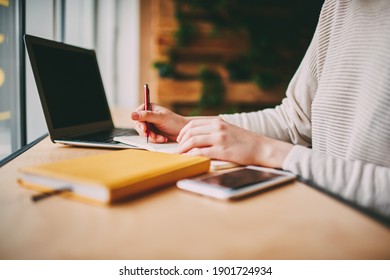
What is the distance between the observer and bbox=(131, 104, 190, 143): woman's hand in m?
0.78

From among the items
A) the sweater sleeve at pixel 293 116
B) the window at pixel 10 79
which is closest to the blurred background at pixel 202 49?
the window at pixel 10 79

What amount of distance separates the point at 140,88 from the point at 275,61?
4.58 feet

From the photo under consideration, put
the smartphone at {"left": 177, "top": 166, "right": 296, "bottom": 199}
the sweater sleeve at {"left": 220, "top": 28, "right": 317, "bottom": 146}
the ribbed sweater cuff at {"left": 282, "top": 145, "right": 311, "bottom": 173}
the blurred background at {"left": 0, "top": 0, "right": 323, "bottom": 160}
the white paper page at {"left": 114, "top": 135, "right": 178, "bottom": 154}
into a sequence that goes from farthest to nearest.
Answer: the blurred background at {"left": 0, "top": 0, "right": 323, "bottom": 160}, the sweater sleeve at {"left": 220, "top": 28, "right": 317, "bottom": 146}, the white paper page at {"left": 114, "top": 135, "right": 178, "bottom": 154}, the ribbed sweater cuff at {"left": 282, "top": 145, "right": 311, "bottom": 173}, the smartphone at {"left": 177, "top": 166, "right": 296, "bottom": 199}

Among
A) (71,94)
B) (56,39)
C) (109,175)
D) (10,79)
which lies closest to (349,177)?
(109,175)

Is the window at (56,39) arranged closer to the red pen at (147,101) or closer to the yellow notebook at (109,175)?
the red pen at (147,101)

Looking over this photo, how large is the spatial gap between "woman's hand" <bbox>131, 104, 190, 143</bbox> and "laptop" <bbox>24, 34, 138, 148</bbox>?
8cm

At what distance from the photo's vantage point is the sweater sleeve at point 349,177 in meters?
0.49

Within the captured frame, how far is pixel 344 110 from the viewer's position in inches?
30.1

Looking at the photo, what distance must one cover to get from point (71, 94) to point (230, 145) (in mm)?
531

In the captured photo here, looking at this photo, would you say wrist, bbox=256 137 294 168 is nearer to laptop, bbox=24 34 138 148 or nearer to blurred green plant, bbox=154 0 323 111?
laptop, bbox=24 34 138 148

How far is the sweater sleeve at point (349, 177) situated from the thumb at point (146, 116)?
0.35 meters

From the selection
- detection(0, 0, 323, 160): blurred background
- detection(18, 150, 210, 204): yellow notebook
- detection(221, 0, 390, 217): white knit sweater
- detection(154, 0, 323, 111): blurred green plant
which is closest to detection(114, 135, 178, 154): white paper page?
detection(18, 150, 210, 204): yellow notebook

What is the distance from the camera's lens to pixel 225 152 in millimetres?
609
